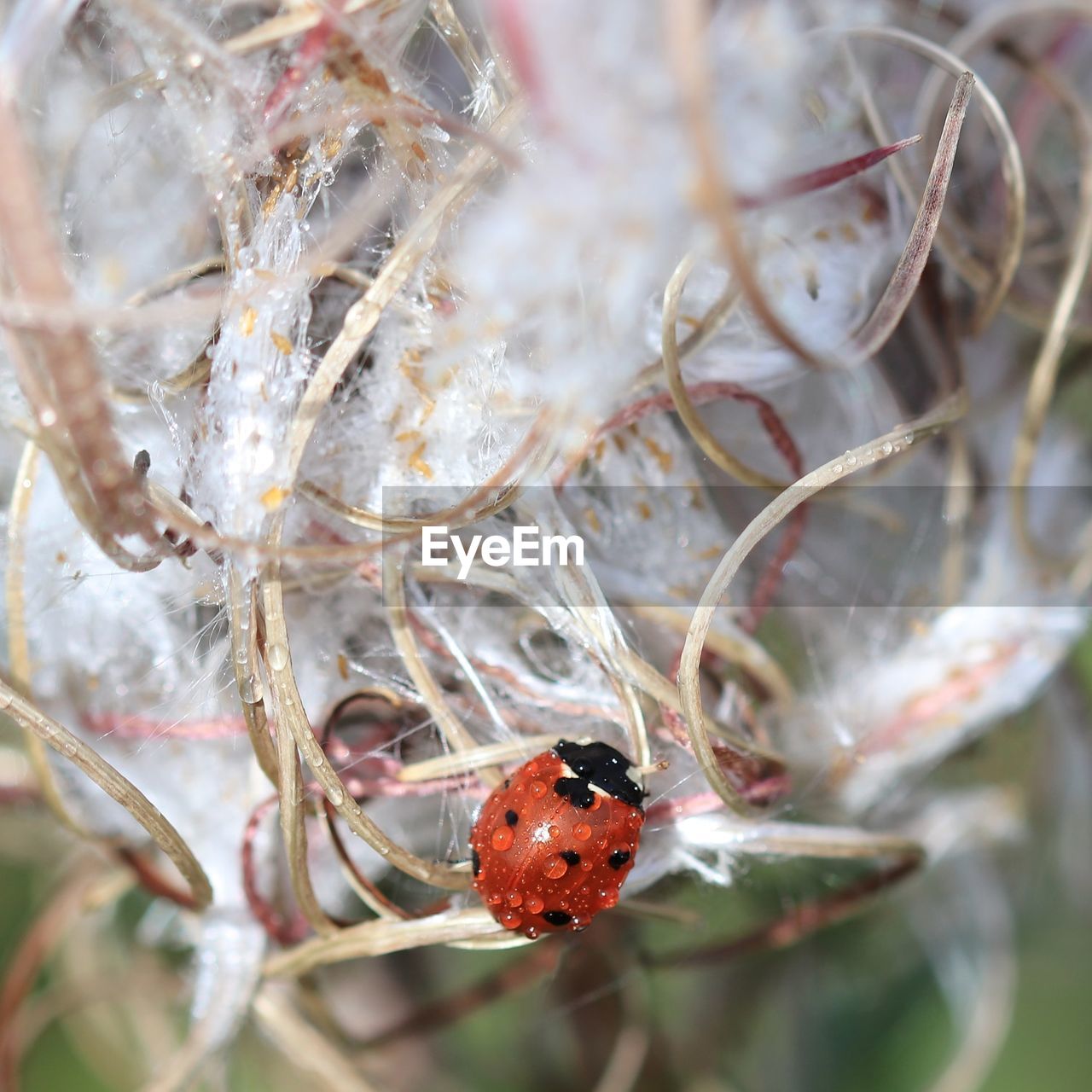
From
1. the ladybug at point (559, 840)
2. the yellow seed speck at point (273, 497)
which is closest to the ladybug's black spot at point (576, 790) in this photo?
the ladybug at point (559, 840)

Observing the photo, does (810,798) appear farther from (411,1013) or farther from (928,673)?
(411,1013)

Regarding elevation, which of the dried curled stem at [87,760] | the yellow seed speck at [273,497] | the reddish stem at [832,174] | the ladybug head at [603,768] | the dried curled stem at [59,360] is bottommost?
the ladybug head at [603,768]

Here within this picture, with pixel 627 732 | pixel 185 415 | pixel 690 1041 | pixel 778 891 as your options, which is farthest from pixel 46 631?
pixel 690 1041

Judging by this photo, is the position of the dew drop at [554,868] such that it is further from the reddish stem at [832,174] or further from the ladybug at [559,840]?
the reddish stem at [832,174]

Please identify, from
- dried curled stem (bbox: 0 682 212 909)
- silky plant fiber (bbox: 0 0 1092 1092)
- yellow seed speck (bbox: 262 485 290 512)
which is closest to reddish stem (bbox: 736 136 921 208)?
silky plant fiber (bbox: 0 0 1092 1092)

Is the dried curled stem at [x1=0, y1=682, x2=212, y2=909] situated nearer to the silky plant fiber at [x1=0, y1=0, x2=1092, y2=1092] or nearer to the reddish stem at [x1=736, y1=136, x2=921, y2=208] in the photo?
the silky plant fiber at [x1=0, y1=0, x2=1092, y2=1092]

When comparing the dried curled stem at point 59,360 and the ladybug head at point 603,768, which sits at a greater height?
the dried curled stem at point 59,360

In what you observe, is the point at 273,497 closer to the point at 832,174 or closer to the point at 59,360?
the point at 59,360
